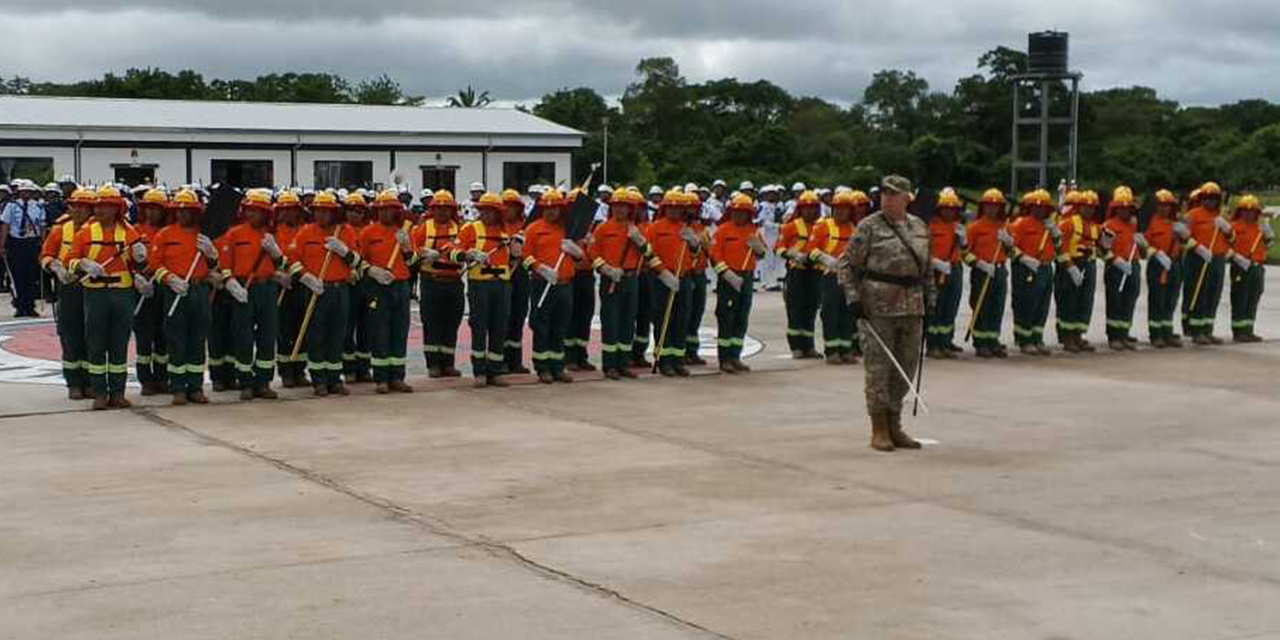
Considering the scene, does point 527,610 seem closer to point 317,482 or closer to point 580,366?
point 317,482

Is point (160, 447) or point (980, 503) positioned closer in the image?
point (980, 503)

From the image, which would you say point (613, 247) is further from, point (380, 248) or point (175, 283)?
point (175, 283)

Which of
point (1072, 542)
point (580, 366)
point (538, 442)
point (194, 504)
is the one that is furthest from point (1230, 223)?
point (194, 504)

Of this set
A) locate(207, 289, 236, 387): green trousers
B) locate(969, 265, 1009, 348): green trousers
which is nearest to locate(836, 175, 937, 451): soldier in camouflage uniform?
locate(207, 289, 236, 387): green trousers

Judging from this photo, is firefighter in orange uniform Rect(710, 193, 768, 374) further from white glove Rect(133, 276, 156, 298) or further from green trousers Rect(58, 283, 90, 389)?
green trousers Rect(58, 283, 90, 389)

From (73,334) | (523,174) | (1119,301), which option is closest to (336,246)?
(73,334)

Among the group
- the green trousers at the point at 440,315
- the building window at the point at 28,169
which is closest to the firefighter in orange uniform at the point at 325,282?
the green trousers at the point at 440,315

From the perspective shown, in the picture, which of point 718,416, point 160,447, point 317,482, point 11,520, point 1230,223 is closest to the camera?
point 11,520

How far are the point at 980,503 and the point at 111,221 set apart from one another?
8078mm

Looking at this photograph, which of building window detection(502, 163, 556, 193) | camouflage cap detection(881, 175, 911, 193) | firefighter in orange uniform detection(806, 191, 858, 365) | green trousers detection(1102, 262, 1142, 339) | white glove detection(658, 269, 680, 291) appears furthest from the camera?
building window detection(502, 163, 556, 193)

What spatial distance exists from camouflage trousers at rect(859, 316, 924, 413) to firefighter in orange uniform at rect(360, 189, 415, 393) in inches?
198

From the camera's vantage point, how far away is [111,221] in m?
14.7

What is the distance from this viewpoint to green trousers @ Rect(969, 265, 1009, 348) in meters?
19.2

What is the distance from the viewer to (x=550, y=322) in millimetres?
16719
